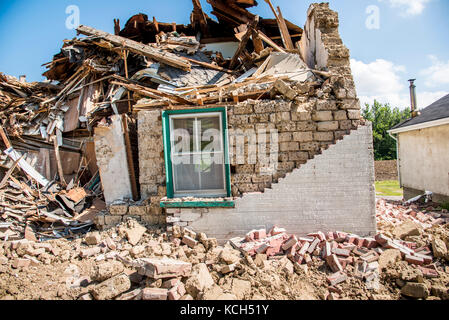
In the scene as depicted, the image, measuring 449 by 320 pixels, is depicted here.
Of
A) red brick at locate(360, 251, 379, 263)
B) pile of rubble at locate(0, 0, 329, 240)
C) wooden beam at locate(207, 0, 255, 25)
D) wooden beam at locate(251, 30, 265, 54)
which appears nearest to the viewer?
red brick at locate(360, 251, 379, 263)

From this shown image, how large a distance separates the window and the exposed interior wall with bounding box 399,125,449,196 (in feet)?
29.6

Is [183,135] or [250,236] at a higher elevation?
[183,135]

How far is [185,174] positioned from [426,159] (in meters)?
10.3

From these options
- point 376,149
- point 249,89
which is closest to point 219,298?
point 249,89

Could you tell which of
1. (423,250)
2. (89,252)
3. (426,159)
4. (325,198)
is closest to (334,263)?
(325,198)

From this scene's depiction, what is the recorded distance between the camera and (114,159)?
6039mm

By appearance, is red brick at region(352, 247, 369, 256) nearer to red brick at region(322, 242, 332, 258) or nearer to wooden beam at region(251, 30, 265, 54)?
red brick at region(322, 242, 332, 258)

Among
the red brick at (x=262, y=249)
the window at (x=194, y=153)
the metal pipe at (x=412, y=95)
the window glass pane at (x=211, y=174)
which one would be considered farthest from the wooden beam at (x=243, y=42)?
the metal pipe at (x=412, y=95)

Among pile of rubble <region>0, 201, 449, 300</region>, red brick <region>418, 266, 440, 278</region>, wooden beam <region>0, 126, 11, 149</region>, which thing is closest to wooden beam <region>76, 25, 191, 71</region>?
wooden beam <region>0, 126, 11, 149</region>

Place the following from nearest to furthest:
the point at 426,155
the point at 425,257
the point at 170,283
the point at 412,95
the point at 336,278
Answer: the point at 170,283
the point at 336,278
the point at 425,257
the point at 426,155
the point at 412,95

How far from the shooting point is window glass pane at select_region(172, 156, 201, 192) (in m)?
5.29

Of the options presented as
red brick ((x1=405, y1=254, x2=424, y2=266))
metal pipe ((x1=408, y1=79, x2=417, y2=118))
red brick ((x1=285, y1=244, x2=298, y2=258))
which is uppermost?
metal pipe ((x1=408, y1=79, x2=417, y2=118))

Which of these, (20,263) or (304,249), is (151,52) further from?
(304,249)
